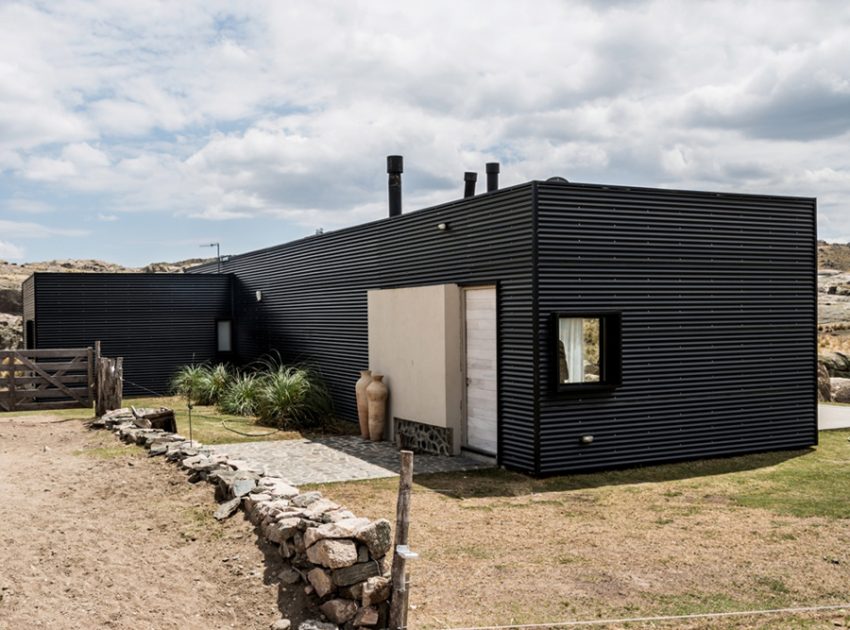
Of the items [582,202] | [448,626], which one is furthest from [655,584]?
[582,202]

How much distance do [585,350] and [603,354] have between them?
264mm

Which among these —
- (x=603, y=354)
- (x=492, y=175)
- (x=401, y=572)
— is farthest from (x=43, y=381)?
(x=401, y=572)

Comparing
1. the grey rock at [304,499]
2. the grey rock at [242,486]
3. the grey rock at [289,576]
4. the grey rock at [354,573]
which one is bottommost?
the grey rock at [289,576]

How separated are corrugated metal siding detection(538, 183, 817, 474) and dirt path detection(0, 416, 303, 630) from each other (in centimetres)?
412

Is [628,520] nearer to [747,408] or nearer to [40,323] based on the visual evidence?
[747,408]

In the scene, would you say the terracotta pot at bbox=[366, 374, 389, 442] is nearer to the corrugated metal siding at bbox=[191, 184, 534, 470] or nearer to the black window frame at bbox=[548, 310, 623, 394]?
the corrugated metal siding at bbox=[191, 184, 534, 470]

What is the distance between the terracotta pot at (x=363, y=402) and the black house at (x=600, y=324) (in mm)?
246

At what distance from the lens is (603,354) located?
981 centimetres

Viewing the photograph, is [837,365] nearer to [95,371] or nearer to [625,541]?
[625,541]

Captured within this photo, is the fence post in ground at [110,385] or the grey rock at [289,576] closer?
the grey rock at [289,576]

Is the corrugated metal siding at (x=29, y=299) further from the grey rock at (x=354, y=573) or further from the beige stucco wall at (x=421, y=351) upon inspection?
the grey rock at (x=354, y=573)

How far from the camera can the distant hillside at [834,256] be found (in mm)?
58781

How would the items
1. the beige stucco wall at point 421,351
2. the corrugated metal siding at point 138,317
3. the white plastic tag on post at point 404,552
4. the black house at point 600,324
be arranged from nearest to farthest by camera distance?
the white plastic tag on post at point 404,552 < the black house at point 600,324 < the beige stucco wall at point 421,351 < the corrugated metal siding at point 138,317

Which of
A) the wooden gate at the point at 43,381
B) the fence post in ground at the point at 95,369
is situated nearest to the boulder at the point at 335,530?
the fence post in ground at the point at 95,369
